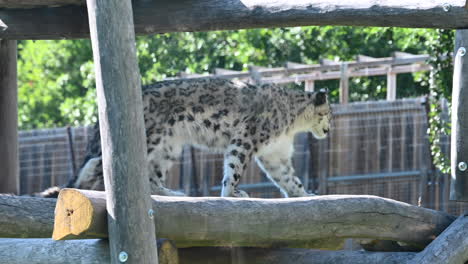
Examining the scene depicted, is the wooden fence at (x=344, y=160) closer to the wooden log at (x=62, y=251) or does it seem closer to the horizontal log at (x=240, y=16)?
the horizontal log at (x=240, y=16)

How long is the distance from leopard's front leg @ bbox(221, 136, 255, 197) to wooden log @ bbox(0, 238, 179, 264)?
9.82 feet

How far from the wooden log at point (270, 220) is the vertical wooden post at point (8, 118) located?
279 cm

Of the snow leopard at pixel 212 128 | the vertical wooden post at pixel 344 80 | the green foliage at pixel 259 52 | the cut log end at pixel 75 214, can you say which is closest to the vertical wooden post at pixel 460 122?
the cut log end at pixel 75 214

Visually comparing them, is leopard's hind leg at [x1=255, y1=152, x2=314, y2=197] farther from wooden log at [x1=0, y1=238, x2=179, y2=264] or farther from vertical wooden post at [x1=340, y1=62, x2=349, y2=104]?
vertical wooden post at [x1=340, y1=62, x2=349, y2=104]

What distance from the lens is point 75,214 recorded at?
5.29m

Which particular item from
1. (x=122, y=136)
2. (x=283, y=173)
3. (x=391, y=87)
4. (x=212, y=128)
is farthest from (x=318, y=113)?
(x=122, y=136)

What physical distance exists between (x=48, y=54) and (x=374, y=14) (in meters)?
14.6

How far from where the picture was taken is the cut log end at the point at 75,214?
17.3 feet

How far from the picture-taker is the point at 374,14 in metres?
5.97

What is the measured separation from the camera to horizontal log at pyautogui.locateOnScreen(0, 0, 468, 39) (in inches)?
231

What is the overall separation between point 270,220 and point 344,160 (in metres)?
7.38

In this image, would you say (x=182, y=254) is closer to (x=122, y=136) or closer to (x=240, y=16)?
(x=122, y=136)

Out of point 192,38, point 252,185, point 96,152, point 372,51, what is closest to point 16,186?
point 96,152

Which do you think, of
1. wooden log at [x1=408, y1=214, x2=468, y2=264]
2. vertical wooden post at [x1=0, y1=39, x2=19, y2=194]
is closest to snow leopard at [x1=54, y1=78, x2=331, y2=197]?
vertical wooden post at [x1=0, y1=39, x2=19, y2=194]
